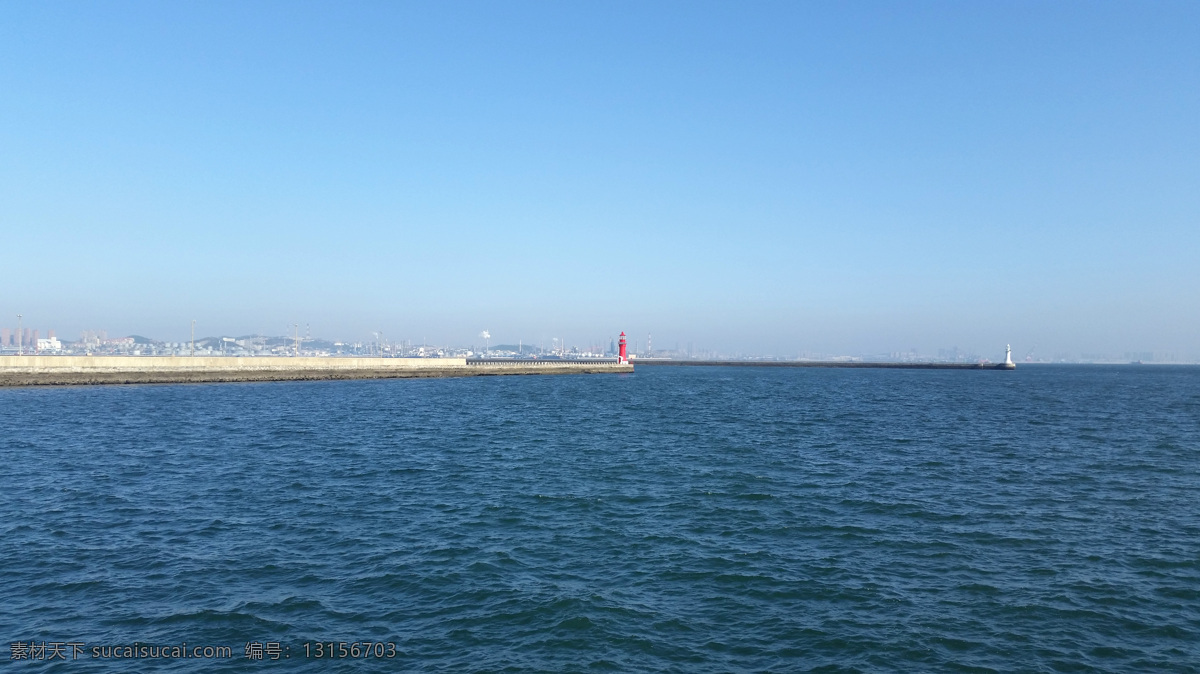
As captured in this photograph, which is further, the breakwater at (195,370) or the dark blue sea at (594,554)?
the breakwater at (195,370)

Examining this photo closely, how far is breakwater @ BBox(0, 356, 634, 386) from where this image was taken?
6856cm

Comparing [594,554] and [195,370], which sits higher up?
[195,370]

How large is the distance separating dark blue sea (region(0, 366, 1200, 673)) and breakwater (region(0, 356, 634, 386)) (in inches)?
1591

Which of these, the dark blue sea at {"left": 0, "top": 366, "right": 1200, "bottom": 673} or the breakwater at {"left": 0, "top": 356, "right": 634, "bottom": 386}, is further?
the breakwater at {"left": 0, "top": 356, "right": 634, "bottom": 386}

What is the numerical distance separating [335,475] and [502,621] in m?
15.8

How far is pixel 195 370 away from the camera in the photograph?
80.2 meters

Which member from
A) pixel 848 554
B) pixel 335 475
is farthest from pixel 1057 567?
pixel 335 475

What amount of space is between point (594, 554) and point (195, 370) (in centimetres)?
7957

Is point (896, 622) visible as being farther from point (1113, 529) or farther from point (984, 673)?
point (1113, 529)

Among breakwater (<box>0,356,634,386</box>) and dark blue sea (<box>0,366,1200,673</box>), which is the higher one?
breakwater (<box>0,356,634,386</box>)

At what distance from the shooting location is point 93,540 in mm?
16984

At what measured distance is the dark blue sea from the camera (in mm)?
11492

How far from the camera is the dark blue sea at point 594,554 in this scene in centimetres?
1149

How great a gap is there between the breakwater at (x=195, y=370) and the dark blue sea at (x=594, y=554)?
40.4 m
